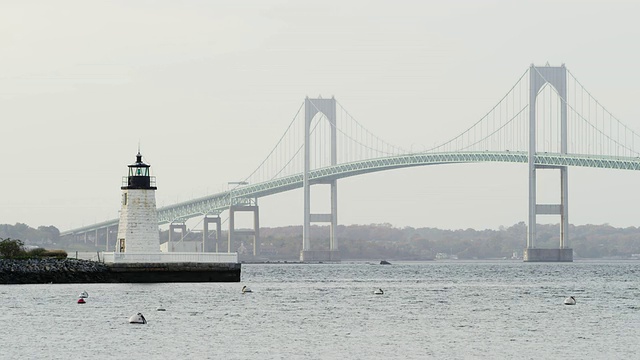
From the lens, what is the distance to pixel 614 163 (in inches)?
3307

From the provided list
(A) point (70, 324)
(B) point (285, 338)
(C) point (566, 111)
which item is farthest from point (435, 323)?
(C) point (566, 111)

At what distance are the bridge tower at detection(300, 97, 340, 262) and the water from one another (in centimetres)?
5523

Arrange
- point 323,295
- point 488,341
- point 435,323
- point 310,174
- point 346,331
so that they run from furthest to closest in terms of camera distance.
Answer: point 310,174, point 323,295, point 435,323, point 346,331, point 488,341

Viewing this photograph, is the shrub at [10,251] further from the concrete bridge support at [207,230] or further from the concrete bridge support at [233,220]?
the concrete bridge support at [207,230]

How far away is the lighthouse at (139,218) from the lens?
43750mm

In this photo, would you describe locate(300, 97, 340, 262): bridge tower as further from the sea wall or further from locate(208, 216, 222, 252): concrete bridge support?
the sea wall

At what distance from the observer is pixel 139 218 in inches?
1724

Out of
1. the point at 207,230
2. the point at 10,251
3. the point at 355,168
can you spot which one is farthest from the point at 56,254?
the point at 207,230

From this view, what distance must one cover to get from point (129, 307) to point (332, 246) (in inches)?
2843

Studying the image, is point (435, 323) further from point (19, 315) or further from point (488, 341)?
point (19, 315)

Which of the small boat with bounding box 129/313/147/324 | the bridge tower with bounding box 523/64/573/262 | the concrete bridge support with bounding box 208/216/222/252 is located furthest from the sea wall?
the concrete bridge support with bounding box 208/216/222/252

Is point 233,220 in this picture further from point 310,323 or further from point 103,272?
point 310,323

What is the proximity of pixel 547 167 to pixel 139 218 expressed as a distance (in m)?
51.2

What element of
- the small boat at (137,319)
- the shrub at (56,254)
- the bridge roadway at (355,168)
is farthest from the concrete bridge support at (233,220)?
the small boat at (137,319)
